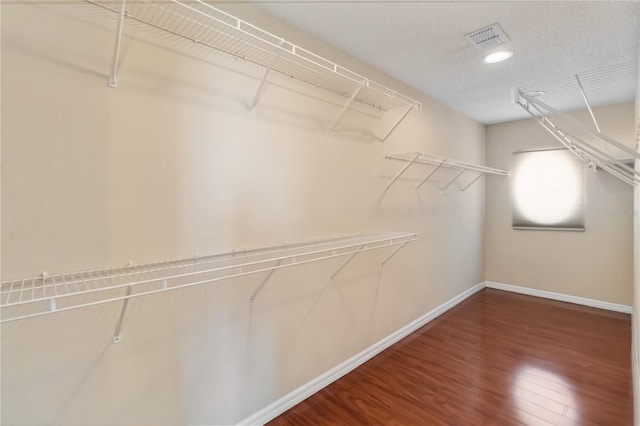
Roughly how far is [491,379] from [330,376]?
1163mm

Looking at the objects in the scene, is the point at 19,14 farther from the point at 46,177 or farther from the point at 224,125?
the point at 224,125

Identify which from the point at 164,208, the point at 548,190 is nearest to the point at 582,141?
the point at 164,208

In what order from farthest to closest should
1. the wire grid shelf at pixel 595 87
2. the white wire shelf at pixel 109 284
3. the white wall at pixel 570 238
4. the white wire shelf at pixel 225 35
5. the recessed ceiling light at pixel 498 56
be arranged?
the white wall at pixel 570 238
the wire grid shelf at pixel 595 87
the recessed ceiling light at pixel 498 56
the white wire shelf at pixel 225 35
the white wire shelf at pixel 109 284

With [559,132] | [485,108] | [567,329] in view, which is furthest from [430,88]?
[567,329]

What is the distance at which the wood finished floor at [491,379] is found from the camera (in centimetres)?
180

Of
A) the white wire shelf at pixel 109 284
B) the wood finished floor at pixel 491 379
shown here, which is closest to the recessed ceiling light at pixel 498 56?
the white wire shelf at pixel 109 284

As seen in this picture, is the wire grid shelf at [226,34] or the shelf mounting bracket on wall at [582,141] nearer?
the shelf mounting bracket on wall at [582,141]

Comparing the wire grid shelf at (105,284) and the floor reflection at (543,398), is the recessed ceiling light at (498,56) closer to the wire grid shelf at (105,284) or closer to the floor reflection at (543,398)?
the wire grid shelf at (105,284)

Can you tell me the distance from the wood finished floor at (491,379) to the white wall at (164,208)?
0.28 metres

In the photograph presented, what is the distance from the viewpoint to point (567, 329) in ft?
9.74

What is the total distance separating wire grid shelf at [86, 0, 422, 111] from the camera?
1.16 metres

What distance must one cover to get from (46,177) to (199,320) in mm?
850

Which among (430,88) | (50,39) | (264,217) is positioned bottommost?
(264,217)

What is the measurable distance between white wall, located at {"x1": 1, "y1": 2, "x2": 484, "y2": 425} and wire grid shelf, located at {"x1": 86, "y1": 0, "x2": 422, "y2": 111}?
6 cm
